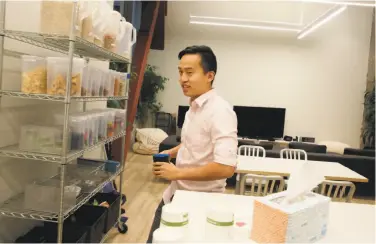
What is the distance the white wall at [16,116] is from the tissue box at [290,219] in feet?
5.28

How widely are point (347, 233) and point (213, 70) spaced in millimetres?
908

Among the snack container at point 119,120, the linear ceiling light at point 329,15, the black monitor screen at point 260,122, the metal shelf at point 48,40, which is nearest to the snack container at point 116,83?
the snack container at point 119,120

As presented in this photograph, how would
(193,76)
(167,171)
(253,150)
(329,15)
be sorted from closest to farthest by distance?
(167,171), (193,76), (253,150), (329,15)

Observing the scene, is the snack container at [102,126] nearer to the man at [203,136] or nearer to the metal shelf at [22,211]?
the metal shelf at [22,211]

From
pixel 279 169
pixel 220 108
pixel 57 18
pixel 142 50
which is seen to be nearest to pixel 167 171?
pixel 220 108

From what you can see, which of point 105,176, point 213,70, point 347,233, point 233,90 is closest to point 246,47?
point 233,90

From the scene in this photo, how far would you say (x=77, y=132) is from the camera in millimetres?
1990

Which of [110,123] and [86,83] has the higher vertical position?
[86,83]

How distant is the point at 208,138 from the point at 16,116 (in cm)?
130

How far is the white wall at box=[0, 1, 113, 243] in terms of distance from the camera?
74.9 inches

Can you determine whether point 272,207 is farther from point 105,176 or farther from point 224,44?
point 224,44

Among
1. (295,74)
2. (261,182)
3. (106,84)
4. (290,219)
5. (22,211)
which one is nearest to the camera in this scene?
(290,219)

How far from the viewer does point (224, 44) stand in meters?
7.38

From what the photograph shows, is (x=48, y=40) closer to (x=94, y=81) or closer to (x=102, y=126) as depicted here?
(x=94, y=81)
